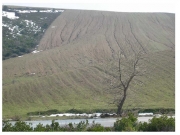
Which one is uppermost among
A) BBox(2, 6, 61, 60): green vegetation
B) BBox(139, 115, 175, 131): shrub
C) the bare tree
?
BBox(2, 6, 61, 60): green vegetation

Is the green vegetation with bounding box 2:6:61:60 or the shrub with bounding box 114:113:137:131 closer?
the shrub with bounding box 114:113:137:131

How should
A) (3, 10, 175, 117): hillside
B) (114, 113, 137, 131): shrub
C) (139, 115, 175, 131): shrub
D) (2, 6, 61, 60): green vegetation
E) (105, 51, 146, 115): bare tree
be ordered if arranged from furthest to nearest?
1. (2, 6, 61, 60): green vegetation
2. (3, 10, 175, 117): hillside
3. (105, 51, 146, 115): bare tree
4. (139, 115, 175, 131): shrub
5. (114, 113, 137, 131): shrub

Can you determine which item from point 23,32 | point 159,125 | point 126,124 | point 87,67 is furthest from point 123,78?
point 23,32

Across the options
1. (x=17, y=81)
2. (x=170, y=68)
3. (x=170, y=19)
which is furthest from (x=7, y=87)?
(x=170, y=19)

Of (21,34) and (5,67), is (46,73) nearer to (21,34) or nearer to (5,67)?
(5,67)

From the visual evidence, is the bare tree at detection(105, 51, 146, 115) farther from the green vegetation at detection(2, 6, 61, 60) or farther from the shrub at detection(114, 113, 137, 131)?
the green vegetation at detection(2, 6, 61, 60)

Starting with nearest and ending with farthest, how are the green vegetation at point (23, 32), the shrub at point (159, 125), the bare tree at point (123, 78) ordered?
1. the shrub at point (159, 125)
2. the bare tree at point (123, 78)
3. the green vegetation at point (23, 32)

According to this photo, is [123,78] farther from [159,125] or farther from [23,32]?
[23,32]

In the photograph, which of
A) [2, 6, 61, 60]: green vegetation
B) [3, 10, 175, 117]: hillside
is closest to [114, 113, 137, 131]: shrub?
[3, 10, 175, 117]: hillside

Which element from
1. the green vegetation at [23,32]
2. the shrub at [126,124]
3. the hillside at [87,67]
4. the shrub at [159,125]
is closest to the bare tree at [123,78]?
the hillside at [87,67]

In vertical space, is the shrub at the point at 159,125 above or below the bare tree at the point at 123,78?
below

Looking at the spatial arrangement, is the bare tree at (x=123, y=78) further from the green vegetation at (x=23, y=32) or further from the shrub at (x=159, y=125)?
the green vegetation at (x=23, y=32)
